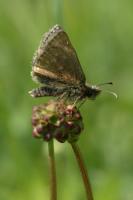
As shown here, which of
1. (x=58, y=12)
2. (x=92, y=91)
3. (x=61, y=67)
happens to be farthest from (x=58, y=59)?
(x=58, y=12)

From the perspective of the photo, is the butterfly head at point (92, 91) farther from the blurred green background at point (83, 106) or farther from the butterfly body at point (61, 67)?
the blurred green background at point (83, 106)

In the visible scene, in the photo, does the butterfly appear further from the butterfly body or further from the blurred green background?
the blurred green background

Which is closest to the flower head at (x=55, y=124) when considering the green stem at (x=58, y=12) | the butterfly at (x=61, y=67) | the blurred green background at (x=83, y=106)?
the butterfly at (x=61, y=67)

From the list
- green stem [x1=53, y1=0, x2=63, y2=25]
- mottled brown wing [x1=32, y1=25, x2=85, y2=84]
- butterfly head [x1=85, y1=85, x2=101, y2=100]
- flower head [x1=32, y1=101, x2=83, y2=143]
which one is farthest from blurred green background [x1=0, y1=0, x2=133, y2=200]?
flower head [x1=32, y1=101, x2=83, y2=143]

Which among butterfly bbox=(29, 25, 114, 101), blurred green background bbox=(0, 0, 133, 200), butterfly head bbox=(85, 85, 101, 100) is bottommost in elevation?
blurred green background bbox=(0, 0, 133, 200)

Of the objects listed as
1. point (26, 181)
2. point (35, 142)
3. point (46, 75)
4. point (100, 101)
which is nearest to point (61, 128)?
point (46, 75)

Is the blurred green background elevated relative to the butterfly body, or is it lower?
lower

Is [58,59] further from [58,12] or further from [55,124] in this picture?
[58,12]
